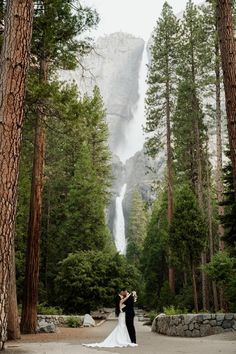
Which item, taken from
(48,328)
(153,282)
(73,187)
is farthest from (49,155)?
(48,328)

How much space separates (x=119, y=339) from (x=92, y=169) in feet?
74.4

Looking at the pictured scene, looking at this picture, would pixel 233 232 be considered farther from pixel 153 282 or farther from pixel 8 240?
pixel 153 282

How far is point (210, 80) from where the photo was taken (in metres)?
21.2

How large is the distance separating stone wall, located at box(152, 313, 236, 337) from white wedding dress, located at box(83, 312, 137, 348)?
113 inches

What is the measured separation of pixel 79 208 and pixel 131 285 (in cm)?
836

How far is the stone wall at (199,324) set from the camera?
1228 cm

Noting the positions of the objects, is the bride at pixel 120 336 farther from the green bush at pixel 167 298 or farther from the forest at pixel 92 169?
the green bush at pixel 167 298

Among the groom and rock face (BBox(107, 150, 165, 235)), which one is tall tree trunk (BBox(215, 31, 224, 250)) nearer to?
the groom

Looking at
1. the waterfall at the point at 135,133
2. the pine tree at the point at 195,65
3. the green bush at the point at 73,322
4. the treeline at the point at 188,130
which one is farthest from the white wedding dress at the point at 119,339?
the waterfall at the point at 135,133

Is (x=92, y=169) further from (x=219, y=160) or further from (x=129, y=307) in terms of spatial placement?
(x=129, y=307)

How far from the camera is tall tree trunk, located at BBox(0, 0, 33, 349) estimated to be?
4809 mm

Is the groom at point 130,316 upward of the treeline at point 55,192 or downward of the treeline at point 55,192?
downward

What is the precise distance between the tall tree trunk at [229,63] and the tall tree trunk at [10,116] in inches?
108

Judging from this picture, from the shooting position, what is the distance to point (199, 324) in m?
12.8
